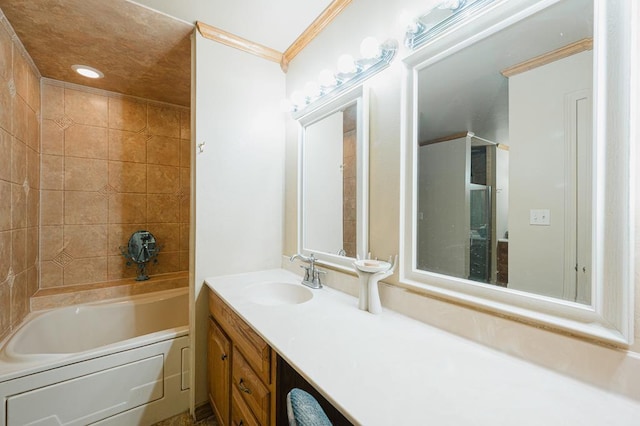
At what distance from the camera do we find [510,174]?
2.71 ft

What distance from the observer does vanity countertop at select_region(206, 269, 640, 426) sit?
0.55 meters

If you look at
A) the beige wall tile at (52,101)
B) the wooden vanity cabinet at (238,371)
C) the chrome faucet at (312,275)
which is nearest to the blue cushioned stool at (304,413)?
the wooden vanity cabinet at (238,371)

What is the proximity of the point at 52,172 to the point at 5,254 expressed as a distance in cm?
92

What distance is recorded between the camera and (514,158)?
813mm

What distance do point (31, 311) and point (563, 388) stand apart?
120 inches

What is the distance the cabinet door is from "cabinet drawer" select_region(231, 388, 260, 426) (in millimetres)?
57

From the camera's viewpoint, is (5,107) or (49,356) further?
(5,107)

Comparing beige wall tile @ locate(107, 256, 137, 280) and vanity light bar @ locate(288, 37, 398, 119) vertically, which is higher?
vanity light bar @ locate(288, 37, 398, 119)

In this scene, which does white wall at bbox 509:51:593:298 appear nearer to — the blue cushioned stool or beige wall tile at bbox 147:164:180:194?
the blue cushioned stool

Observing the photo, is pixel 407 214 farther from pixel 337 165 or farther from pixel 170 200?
pixel 170 200

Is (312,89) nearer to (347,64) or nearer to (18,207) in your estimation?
(347,64)

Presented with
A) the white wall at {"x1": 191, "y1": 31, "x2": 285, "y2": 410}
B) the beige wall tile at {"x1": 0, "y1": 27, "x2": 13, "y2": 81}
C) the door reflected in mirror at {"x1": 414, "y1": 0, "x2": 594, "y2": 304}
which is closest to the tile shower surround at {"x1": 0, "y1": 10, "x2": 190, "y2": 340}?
the beige wall tile at {"x1": 0, "y1": 27, "x2": 13, "y2": 81}

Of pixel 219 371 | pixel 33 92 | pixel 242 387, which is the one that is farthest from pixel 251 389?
pixel 33 92

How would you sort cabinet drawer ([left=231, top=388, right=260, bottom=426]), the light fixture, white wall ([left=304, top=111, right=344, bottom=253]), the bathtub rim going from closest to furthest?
the light fixture → cabinet drawer ([left=231, top=388, right=260, bottom=426]) → the bathtub rim → white wall ([left=304, top=111, right=344, bottom=253])
